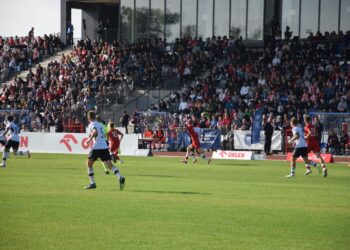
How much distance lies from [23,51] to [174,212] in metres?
48.8

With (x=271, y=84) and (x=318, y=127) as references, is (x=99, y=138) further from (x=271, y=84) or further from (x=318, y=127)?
(x=271, y=84)

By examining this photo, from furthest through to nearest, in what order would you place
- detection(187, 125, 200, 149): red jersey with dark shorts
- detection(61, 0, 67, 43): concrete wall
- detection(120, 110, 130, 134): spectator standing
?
1. detection(61, 0, 67, 43): concrete wall
2. detection(120, 110, 130, 134): spectator standing
3. detection(187, 125, 200, 149): red jersey with dark shorts

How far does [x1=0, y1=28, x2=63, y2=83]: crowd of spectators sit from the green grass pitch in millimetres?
35574

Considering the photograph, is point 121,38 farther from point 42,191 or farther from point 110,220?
point 110,220

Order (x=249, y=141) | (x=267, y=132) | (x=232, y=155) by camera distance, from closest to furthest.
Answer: (x=232, y=155) → (x=267, y=132) → (x=249, y=141)

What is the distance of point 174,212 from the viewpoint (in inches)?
646

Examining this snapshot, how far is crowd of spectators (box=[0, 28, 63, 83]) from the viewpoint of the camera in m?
62.1

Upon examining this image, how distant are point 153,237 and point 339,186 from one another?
38.5 feet

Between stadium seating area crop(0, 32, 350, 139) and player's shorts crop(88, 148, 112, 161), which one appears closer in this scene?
player's shorts crop(88, 148, 112, 161)

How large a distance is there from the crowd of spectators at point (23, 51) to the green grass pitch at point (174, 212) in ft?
117

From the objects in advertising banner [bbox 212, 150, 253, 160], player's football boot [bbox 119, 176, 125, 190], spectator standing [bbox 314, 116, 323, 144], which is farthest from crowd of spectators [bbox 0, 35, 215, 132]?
player's football boot [bbox 119, 176, 125, 190]

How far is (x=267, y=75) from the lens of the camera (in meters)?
47.9

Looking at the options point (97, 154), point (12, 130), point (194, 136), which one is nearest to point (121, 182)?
point (97, 154)

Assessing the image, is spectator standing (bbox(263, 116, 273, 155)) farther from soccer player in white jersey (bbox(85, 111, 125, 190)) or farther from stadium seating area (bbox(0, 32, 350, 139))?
soccer player in white jersey (bbox(85, 111, 125, 190))
